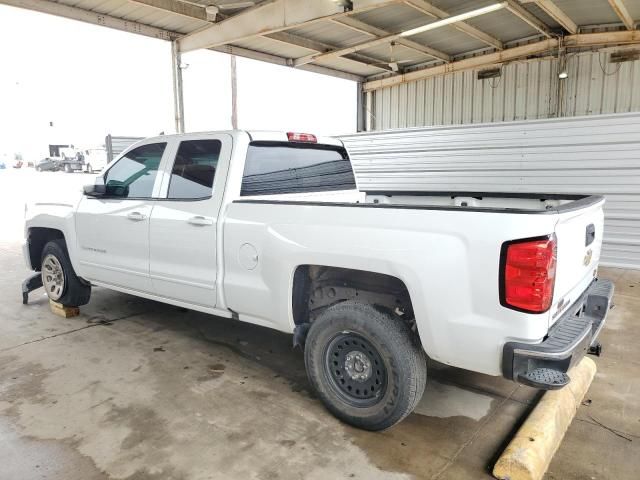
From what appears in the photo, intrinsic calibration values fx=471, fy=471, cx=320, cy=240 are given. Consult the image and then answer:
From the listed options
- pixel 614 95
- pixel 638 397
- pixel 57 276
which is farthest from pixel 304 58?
pixel 638 397

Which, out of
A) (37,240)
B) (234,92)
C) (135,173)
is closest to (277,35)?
(37,240)

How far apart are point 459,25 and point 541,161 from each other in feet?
12.5

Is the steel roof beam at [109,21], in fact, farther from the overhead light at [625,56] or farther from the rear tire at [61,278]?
the overhead light at [625,56]

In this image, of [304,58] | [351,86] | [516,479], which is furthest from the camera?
[351,86]

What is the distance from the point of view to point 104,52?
27250mm

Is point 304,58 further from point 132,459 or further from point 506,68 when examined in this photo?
point 132,459

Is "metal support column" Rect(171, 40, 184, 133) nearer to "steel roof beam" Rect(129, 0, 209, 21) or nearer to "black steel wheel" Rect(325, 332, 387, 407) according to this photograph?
"steel roof beam" Rect(129, 0, 209, 21)

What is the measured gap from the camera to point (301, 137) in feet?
13.1

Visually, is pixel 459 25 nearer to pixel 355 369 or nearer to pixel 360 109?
pixel 360 109

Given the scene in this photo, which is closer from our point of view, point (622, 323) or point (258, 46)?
point (622, 323)

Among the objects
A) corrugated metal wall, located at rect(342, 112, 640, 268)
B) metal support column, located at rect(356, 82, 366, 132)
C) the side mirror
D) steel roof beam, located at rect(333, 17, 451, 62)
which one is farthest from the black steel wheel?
metal support column, located at rect(356, 82, 366, 132)

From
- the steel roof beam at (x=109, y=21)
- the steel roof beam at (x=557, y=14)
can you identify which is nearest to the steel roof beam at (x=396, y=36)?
the steel roof beam at (x=557, y=14)

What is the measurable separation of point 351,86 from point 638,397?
45.0 ft

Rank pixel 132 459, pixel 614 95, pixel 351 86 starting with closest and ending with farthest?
pixel 132 459 < pixel 614 95 < pixel 351 86
